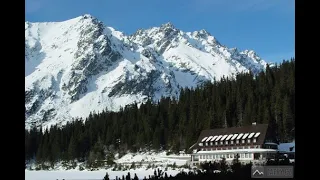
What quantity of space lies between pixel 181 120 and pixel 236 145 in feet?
114

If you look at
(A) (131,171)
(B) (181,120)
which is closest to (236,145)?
(A) (131,171)

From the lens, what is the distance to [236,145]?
50.9m

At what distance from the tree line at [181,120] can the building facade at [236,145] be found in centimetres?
1117

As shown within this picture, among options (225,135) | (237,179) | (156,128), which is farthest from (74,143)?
(237,179)

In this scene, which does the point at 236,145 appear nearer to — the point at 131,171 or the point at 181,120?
the point at 131,171

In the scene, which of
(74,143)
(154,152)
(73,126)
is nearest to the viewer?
(154,152)

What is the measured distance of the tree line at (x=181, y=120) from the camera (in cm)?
7131

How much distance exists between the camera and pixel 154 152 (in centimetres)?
7794

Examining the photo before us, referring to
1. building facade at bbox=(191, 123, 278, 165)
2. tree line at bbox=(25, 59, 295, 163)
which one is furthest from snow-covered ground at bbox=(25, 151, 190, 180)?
tree line at bbox=(25, 59, 295, 163)

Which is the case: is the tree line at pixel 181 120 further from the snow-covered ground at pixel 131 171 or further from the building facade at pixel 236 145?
the building facade at pixel 236 145

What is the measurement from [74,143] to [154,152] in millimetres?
24586
